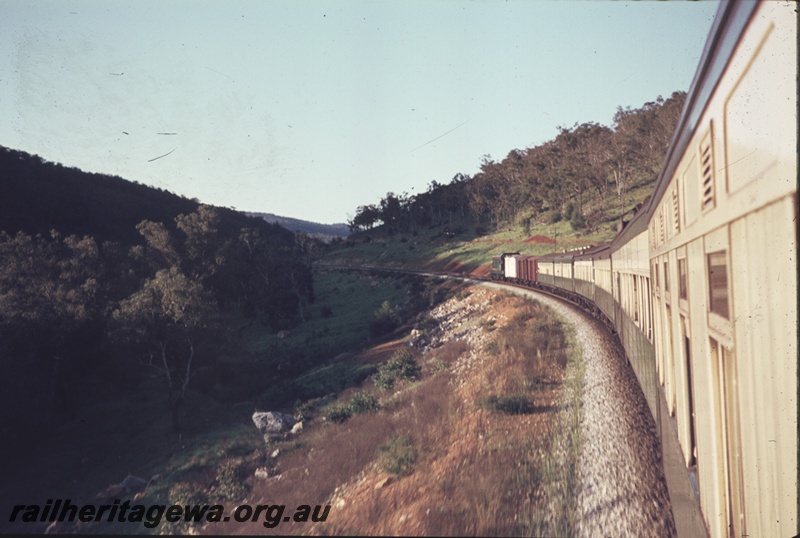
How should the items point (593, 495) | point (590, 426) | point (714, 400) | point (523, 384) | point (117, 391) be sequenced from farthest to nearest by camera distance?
point (117, 391)
point (523, 384)
point (590, 426)
point (593, 495)
point (714, 400)

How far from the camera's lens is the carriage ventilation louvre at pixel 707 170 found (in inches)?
121

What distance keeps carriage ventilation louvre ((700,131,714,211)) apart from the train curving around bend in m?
0.01

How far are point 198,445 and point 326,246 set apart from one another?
4139 inches

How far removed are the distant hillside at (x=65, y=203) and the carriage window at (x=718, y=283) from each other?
47490 millimetres

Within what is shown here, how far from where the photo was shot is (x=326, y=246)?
119375 mm

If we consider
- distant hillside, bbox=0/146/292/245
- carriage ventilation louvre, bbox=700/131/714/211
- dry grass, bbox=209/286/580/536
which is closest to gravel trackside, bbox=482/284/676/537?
dry grass, bbox=209/286/580/536

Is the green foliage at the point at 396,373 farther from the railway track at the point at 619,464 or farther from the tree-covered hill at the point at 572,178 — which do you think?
the tree-covered hill at the point at 572,178

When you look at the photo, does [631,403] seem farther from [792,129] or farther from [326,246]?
[326,246]

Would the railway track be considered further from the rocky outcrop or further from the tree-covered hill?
the tree-covered hill

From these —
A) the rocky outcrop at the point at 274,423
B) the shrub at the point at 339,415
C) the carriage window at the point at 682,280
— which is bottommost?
the rocky outcrop at the point at 274,423

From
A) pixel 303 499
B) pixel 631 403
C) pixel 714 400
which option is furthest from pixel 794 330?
pixel 631 403

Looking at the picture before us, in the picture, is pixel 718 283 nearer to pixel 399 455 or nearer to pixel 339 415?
pixel 399 455

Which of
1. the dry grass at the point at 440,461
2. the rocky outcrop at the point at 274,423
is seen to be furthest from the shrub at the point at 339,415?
the rocky outcrop at the point at 274,423

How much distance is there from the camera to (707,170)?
128 inches
